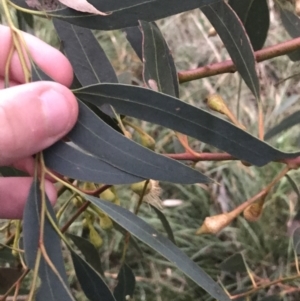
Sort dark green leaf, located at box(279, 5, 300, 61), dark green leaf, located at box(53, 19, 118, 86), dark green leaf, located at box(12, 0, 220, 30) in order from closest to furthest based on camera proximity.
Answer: dark green leaf, located at box(12, 0, 220, 30)
dark green leaf, located at box(53, 19, 118, 86)
dark green leaf, located at box(279, 5, 300, 61)

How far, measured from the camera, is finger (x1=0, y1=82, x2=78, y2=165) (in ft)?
1.48

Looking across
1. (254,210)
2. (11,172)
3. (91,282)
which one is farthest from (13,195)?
(254,210)

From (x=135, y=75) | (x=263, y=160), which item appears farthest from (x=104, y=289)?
(x=135, y=75)

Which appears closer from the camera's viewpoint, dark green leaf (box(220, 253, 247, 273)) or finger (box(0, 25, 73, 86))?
finger (box(0, 25, 73, 86))

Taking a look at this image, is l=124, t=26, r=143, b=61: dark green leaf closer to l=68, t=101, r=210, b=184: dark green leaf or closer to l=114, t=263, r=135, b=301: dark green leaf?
l=68, t=101, r=210, b=184: dark green leaf

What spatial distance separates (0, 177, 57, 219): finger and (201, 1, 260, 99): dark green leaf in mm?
353

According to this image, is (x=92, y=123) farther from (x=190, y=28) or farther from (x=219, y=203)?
(x=190, y=28)

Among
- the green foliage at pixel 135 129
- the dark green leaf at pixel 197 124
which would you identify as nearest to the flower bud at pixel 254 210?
the green foliage at pixel 135 129

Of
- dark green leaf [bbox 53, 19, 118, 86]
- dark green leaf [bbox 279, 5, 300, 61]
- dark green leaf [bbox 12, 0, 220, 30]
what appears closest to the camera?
dark green leaf [bbox 12, 0, 220, 30]

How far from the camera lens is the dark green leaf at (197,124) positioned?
42cm

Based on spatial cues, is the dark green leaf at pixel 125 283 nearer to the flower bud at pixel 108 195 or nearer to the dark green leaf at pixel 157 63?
the flower bud at pixel 108 195

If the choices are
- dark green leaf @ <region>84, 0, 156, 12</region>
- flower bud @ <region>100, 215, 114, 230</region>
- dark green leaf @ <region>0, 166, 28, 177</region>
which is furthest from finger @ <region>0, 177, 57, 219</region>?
dark green leaf @ <region>84, 0, 156, 12</region>

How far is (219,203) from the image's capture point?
125 centimetres

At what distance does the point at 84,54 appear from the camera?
527 mm
